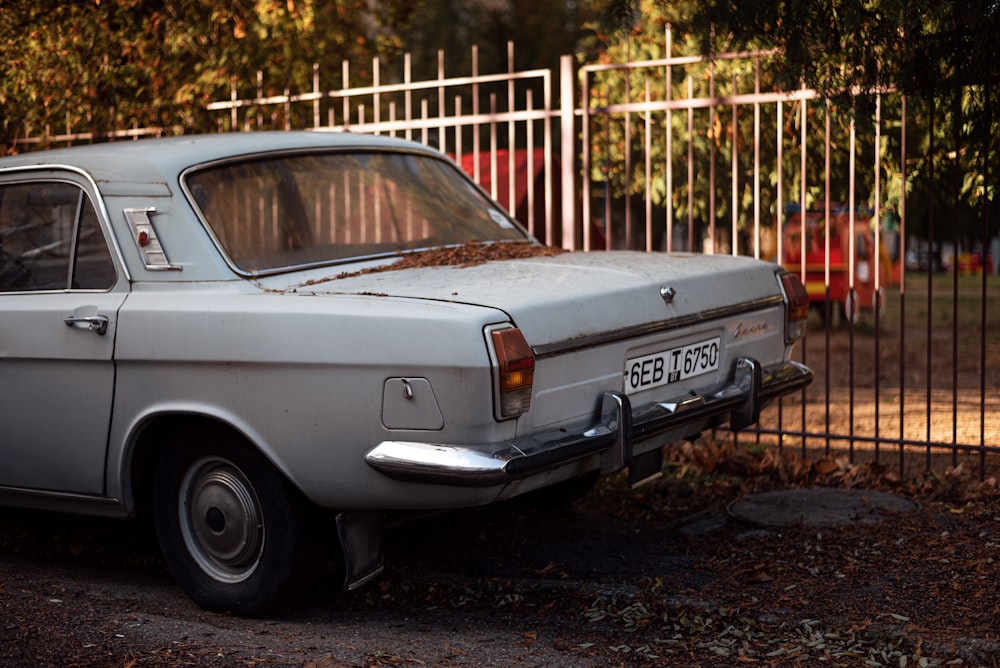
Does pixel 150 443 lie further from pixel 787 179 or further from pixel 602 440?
pixel 787 179

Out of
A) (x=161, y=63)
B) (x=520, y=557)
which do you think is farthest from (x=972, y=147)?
(x=161, y=63)

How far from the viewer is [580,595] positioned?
4.29 metres

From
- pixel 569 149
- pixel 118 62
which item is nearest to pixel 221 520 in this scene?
pixel 569 149

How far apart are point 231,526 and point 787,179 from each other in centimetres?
740

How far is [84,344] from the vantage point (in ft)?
13.9

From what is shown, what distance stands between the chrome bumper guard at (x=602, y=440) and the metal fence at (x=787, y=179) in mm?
1068

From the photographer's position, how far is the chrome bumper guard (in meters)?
3.51

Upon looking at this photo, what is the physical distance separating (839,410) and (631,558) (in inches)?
209

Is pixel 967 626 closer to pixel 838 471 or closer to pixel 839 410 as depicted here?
pixel 838 471

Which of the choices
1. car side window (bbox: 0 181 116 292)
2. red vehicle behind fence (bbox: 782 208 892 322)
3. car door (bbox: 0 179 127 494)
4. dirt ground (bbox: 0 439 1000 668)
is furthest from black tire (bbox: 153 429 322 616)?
red vehicle behind fence (bbox: 782 208 892 322)

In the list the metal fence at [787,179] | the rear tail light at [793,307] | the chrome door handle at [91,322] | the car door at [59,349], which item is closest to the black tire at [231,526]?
the car door at [59,349]

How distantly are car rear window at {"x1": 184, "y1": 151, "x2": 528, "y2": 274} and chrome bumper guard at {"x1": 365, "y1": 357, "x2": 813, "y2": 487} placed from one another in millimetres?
1097

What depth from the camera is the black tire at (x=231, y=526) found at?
13.0 feet

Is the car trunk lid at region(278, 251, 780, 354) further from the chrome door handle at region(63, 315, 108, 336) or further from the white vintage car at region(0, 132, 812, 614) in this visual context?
the chrome door handle at region(63, 315, 108, 336)
